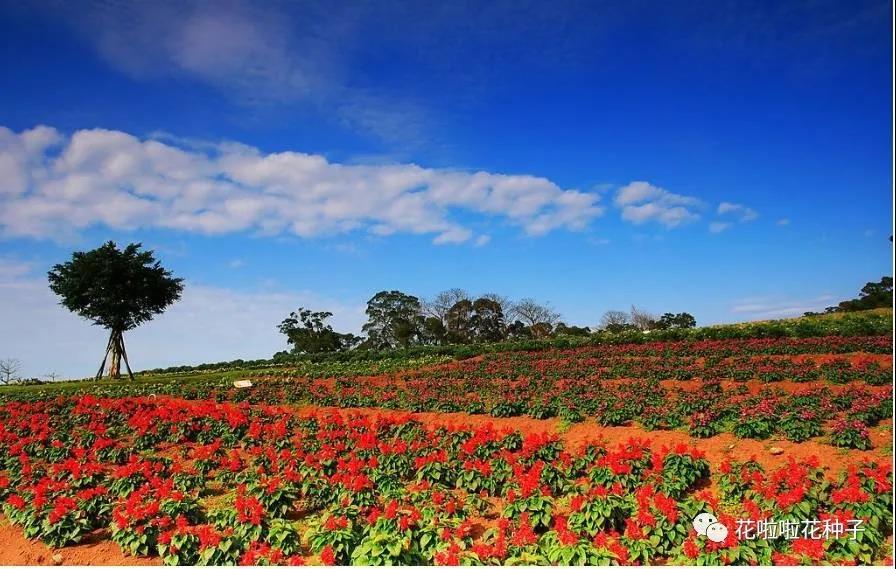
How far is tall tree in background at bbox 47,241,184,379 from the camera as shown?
3728 centimetres

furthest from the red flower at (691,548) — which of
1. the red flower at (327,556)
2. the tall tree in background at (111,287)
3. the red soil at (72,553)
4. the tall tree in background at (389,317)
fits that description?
the tall tree in background at (389,317)

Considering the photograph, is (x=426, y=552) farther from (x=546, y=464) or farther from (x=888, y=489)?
(x=888, y=489)

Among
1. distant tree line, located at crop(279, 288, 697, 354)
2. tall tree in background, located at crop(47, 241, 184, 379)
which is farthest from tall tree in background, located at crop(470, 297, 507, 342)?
tall tree in background, located at crop(47, 241, 184, 379)

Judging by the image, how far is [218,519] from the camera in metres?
8.76

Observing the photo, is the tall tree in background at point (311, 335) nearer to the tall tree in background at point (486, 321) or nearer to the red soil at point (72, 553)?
the tall tree in background at point (486, 321)

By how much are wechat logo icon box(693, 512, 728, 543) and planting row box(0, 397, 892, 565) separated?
80mm

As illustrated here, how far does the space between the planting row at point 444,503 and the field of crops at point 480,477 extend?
0.12 ft

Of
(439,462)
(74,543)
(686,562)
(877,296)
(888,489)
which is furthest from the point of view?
(877,296)

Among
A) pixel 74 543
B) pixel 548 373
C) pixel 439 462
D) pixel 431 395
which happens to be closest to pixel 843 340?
pixel 548 373

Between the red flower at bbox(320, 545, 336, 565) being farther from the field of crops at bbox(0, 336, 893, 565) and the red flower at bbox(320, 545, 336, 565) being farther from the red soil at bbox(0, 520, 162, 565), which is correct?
the red soil at bbox(0, 520, 162, 565)

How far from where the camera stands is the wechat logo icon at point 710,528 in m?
7.21

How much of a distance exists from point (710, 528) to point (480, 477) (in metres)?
4.20

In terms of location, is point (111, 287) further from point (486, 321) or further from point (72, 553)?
point (486, 321)

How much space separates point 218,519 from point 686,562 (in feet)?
23.0
